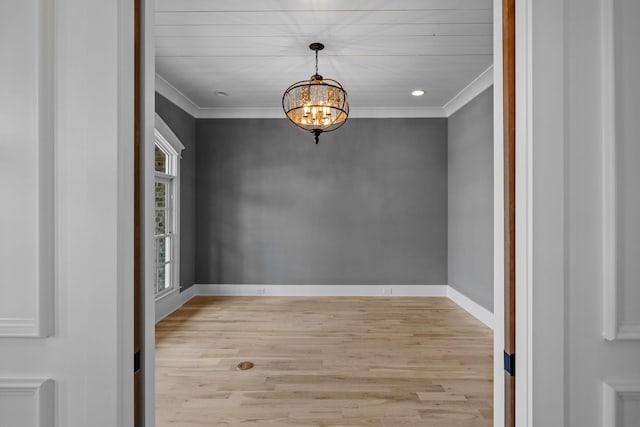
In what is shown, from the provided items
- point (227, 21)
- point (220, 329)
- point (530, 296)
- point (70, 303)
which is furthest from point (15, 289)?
point (220, 329)

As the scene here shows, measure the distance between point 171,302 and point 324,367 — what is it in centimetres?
254

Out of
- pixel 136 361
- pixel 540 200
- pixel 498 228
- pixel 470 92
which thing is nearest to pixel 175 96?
pixel 470 92

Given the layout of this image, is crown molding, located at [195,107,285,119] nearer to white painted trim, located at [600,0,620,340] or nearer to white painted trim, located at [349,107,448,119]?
white painted trim, located at [349,107,448,119]

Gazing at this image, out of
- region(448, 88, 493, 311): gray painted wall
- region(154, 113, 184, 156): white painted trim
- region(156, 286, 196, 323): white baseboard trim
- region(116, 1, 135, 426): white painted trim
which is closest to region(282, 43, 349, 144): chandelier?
region(154, 113, 184, 156): white painted trim

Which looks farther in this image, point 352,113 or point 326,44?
point 352,113

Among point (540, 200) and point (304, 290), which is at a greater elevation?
point (540, 200)

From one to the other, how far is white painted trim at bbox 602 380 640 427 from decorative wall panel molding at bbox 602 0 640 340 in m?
0.13

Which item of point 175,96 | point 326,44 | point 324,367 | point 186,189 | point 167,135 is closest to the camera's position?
point 324,367

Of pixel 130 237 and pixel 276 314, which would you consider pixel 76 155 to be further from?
pixel 276 314

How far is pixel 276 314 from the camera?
14.4 feet

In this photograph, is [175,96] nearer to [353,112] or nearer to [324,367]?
[353,112]

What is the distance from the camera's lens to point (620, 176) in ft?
3.05

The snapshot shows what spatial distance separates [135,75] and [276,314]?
3756 millimetres

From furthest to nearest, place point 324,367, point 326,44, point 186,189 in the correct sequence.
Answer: point 186,189, point 326,44, point 324,367
